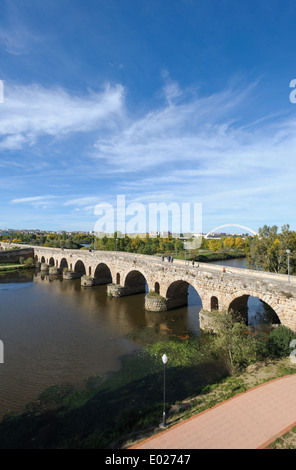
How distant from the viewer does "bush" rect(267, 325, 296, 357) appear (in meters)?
13.1

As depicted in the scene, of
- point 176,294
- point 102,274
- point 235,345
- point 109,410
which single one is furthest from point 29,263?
point 235,345

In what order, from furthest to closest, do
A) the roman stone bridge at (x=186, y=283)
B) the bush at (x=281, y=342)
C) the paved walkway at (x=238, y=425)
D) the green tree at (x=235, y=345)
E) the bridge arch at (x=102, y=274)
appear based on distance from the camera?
1. the bridge arch at (x=102, y=274)
2. the roman stone bridge at (x=186, y=283)
3. the bush at (x=281, y=342)
4. the green tree at (x=235, y=345)
5. the paved walkway at (x=238, y=425)

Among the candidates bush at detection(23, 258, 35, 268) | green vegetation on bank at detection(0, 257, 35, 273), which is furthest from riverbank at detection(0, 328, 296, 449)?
bush at detection(23, 258, 35, 268)

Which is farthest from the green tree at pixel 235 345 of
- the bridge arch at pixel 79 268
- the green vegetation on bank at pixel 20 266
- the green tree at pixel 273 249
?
the green vegetation on bank at pixel 20 266

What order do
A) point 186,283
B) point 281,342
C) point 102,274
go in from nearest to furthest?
1. point 281,342
2. point 186,283
3. point 102,274

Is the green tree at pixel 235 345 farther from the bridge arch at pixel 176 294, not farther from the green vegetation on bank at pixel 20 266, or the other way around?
the green vegetation on bank at pixel 20 266

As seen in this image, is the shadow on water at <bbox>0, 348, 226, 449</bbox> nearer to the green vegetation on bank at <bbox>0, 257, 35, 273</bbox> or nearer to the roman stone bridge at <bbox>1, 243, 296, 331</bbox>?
the roman stone bridge at <bbox>1, 243, 296, 331</bbox>

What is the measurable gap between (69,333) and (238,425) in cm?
1556

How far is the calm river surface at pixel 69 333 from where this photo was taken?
13.8 metres

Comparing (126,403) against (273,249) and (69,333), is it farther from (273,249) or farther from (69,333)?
(273,249)

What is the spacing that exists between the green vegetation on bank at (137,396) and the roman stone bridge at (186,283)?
2387 millimetres

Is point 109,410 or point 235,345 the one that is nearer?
point 109,410

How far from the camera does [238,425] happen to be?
8.17 m
